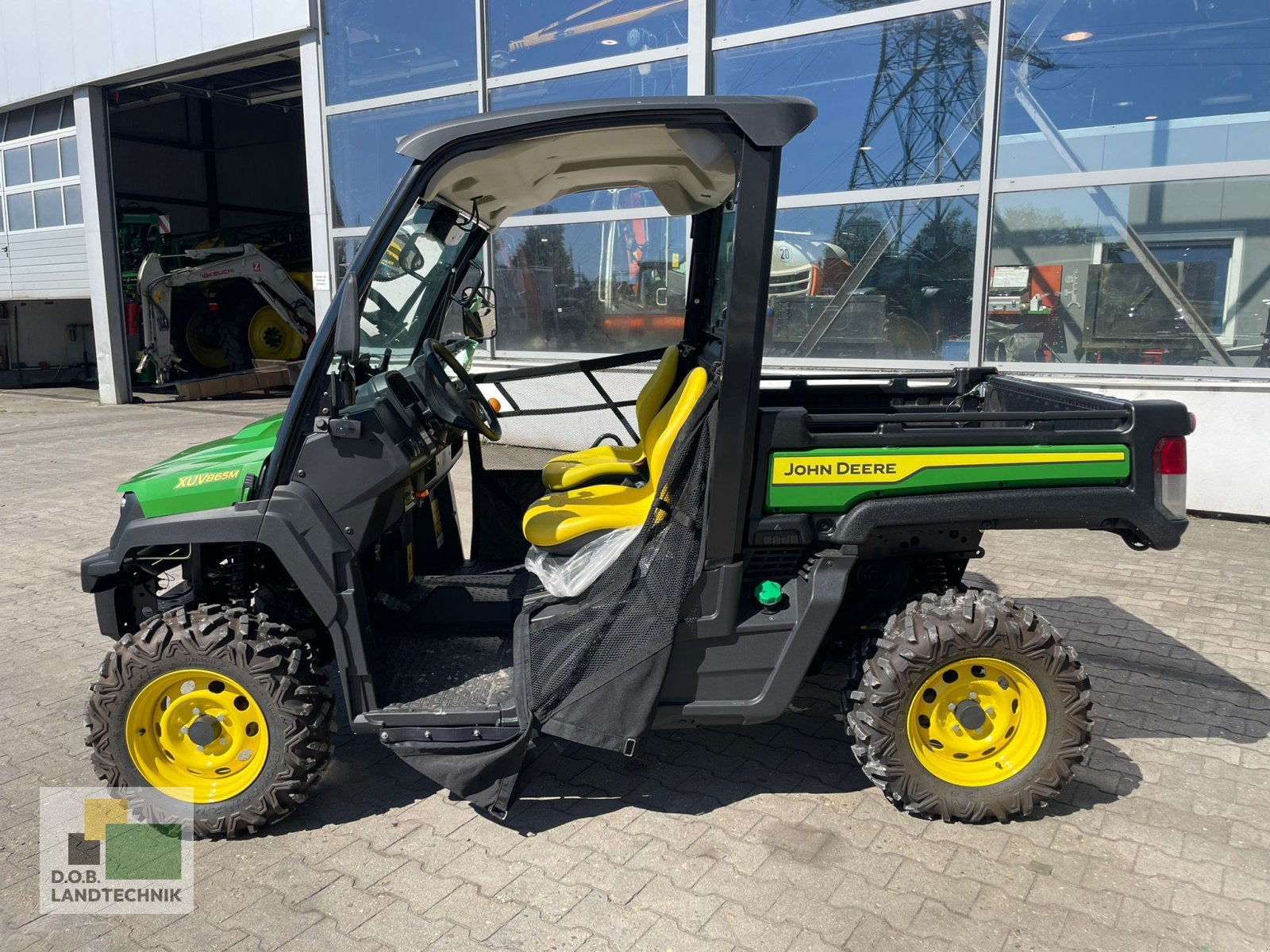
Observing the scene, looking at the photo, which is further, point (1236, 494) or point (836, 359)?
point (836, 359)

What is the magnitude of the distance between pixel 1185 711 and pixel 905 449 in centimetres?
203

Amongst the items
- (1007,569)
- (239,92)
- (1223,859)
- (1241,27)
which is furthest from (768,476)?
(239,92)

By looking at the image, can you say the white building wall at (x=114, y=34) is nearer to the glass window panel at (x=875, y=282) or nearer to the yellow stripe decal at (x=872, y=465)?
the glass window panel at (x=875, y=282)

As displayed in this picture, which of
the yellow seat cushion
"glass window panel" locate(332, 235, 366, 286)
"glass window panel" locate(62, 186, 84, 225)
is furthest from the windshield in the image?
"glass window panel" locate(62, 186, 84, 225)

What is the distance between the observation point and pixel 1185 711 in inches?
Result: 156

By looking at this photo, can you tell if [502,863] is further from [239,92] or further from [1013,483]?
[239,92]

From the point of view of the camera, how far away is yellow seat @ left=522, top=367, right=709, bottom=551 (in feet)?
10.5

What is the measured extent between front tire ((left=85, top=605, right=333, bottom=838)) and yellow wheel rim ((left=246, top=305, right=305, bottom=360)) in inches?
615

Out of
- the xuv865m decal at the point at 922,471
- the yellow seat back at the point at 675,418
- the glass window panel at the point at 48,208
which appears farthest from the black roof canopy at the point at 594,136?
the glass window panel at the point at 48,208

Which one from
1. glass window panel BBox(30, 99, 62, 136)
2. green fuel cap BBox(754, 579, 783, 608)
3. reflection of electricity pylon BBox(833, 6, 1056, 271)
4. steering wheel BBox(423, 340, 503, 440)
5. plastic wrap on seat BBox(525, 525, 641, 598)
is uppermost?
glass window panel BBox(30, 99, 62, 136)

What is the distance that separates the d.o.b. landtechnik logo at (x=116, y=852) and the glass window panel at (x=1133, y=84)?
7.56 meters

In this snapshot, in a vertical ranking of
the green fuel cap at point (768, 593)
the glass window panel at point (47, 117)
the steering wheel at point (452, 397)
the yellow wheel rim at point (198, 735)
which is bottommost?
the yellow wheel rim at point (198, 735)

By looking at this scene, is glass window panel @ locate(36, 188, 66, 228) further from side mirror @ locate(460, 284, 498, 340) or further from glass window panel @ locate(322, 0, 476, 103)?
side mirror @ locate(460, 284, 498, 340)

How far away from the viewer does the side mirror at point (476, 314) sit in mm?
3883
